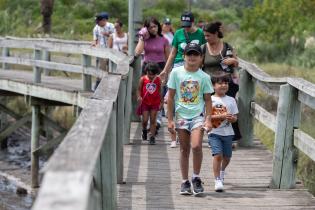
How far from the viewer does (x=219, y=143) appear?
7.09m

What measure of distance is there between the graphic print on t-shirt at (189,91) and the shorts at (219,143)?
1.72ft

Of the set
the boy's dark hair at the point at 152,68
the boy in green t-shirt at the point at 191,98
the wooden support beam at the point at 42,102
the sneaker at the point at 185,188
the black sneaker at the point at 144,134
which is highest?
the boy in green t-shirt at the point at 191,98

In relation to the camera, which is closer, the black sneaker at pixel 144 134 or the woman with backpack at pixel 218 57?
the woman with backpack at pixel 218 57

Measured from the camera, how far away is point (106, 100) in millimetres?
4848

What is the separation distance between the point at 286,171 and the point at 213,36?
163 cm

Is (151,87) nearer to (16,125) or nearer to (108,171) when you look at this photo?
(108,171)

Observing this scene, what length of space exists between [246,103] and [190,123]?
302 cm

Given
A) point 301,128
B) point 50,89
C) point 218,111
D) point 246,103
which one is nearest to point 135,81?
point 246,103

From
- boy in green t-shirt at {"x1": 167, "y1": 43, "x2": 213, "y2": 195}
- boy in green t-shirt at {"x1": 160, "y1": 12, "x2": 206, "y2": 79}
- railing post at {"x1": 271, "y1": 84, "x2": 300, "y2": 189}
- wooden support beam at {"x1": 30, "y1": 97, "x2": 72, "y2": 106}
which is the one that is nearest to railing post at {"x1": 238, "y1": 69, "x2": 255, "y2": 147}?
boy in green t-shirt at {"x1": 160, "y1": 12, "x2": 206, "y2": 79}

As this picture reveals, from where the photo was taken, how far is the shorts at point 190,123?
6680 millimetres

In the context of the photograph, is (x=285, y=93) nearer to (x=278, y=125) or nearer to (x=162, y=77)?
(x=278, y=125)

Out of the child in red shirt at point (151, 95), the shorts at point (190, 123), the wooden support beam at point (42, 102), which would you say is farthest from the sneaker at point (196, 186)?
the wooden support beam at point (42, 102)

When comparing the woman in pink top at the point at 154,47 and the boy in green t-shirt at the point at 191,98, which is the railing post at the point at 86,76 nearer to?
the woman in pink top at the point at 154,47

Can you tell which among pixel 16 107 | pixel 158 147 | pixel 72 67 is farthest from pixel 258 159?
pixel 16 107
